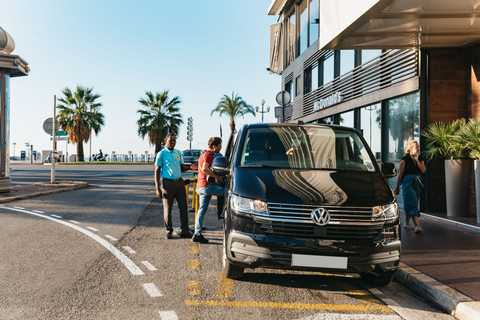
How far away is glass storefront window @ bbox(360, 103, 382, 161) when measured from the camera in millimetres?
13164

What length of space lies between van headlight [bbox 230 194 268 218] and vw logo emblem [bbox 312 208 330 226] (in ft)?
1.52

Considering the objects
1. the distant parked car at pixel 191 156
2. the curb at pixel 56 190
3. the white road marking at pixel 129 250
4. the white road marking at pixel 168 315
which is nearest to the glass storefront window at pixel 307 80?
the distant parked car at pixel 191 156

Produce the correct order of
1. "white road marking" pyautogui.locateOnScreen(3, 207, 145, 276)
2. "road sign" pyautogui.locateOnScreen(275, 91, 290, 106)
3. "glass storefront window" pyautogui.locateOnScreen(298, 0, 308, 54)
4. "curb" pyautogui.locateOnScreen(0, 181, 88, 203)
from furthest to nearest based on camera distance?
"glass storefront window" pyautogui.locateOnScreen(298, 0, 308, 54)
"road sign" pyautogui.locateOnScreen(275, 91, 290, 106)
"curb" pyautogui.locateOnScreen(0, 181, 88, 203)
"white road marking" pyautogui.locateOnScreen(3, 207, 145, 276)

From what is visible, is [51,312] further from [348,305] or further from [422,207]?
[422,207]

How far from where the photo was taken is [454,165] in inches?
368

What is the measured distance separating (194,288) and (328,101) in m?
14.6

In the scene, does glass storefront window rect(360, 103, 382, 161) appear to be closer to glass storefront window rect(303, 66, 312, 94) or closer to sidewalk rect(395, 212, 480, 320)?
sidewalk rect(395, 212, 480, 320)

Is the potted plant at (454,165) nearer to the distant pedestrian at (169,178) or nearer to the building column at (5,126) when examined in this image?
the distant pedestrian at (169,178)

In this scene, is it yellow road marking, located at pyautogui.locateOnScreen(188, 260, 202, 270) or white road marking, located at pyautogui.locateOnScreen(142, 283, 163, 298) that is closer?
white road marking, located at pyautogui.locateOnScreen(142, 283, 163, 298)

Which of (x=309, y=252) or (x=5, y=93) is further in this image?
(x=5, y=93)

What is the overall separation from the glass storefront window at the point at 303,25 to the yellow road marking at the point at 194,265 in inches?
739

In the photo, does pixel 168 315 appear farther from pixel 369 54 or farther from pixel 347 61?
pixel 347 61

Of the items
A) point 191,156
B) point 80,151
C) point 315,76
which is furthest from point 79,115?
point 315,76

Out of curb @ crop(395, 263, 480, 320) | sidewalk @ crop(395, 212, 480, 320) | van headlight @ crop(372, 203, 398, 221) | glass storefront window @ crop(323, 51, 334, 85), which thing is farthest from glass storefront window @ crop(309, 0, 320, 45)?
van headlight @ crop(372, 203, 398, 221)
